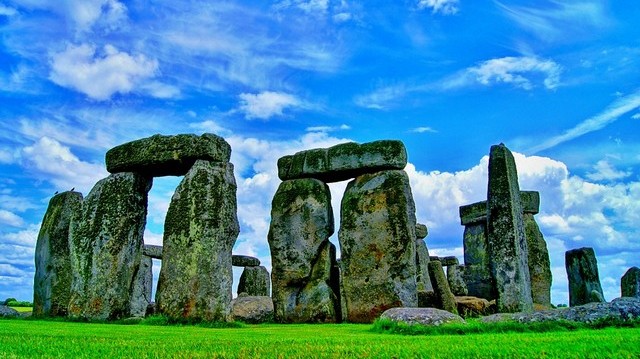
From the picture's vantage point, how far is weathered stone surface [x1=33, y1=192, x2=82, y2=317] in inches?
572

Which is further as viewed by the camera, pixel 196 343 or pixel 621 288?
pixel 621 288

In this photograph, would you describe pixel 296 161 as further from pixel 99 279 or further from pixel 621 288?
pixel 621 288

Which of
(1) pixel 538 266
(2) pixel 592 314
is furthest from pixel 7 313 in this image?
(1) pixel 538 266

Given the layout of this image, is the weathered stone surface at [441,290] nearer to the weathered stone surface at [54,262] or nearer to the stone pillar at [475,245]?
the stone pillar at [475,245]

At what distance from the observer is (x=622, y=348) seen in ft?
18.1

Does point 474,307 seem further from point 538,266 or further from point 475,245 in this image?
point 475,245

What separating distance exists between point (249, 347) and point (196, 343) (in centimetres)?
94

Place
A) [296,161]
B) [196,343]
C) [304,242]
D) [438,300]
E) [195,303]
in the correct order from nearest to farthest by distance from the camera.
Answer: [196,343] < [195,303] < [438,300] < [304,242] < [296,161]

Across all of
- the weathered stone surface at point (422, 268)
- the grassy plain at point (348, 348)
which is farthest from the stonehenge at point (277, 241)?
the weathered stone surface at point (422, 268)

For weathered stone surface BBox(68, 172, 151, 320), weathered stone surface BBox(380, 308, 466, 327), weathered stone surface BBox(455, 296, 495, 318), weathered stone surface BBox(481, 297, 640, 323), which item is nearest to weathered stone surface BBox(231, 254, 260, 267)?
weathered stone surface BBox(68, 172, 151, 320)

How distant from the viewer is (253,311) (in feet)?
49.3

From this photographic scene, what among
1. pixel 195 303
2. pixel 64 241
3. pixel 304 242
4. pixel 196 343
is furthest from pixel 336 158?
pixel 196 343

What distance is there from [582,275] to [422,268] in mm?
5560

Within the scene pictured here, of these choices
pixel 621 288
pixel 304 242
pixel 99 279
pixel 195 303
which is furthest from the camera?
pixel 621 288
